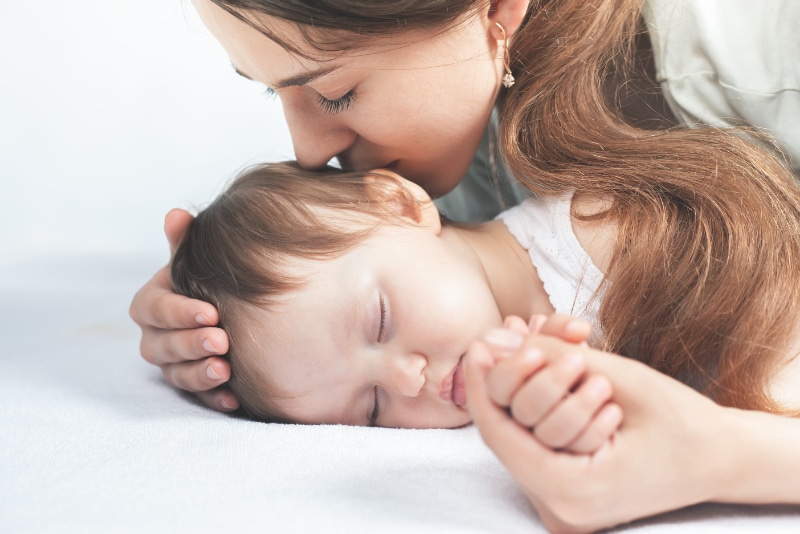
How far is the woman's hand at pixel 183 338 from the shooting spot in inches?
43.8

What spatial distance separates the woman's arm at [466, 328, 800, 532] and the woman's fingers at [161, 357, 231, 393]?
430 millimetres

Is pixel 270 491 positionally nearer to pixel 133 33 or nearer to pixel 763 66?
pixel 763 66

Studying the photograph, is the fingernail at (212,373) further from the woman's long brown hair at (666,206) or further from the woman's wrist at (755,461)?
the woman's wrist at (755,461)

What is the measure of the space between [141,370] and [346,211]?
0.42 metres

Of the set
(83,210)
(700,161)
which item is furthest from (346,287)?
(83,210)

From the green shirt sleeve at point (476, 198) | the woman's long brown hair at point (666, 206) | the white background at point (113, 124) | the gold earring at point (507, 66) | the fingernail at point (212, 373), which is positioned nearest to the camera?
the woman's long brown hair at point (666, 206)

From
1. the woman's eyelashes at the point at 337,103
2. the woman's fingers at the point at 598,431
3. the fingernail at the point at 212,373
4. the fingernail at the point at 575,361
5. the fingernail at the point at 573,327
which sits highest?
the woman's eyelashes at the point at 337,103

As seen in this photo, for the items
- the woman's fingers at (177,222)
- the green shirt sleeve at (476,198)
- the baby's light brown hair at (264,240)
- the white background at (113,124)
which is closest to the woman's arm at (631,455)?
the baby's light brown hair at (264,240)

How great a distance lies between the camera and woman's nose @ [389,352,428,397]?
3.40 feet

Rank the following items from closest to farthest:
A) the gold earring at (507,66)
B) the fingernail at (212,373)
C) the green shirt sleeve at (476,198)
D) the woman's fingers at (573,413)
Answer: the woman's fingers at (573,413) < the fingernail at (212,373) < the gold earring at (507,66) < the green shirt sleeve at (476,198)

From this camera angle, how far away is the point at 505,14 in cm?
119

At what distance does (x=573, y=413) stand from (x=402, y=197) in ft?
1.76

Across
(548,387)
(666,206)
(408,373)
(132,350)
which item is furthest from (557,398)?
(132,350)

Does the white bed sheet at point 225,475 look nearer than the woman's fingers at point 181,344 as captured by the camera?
Yes
